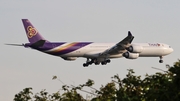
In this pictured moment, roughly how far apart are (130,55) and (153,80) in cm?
6226

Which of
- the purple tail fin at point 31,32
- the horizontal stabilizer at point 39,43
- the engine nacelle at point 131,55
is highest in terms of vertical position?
the purple tail fin at point 31,32

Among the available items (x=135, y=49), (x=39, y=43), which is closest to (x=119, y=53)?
(x=135, y=49)

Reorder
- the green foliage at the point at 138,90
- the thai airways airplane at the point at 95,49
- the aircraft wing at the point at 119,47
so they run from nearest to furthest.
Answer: the green foliage at the point at 138,90 → the thai airways airplane at the point at 95,49 → the aircraft wing at the point at 119,47

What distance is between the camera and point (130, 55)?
278ft

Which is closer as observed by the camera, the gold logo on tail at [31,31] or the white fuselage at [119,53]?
the gold logo on tail at [31,31]

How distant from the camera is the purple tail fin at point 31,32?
3290 inches

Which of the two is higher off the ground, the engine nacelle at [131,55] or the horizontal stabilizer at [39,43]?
the horizontal stabilizer at [39,43]

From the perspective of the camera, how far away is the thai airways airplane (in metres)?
82.7

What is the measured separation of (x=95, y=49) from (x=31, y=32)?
1089 cm

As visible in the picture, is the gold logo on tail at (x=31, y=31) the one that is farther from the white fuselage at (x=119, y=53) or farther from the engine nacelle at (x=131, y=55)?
the engine nacelle at (x=131, y=55)

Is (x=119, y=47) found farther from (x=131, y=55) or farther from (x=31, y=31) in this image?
(x=31, y=31)

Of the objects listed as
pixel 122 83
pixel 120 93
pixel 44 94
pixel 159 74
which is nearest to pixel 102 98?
pixel 122 83

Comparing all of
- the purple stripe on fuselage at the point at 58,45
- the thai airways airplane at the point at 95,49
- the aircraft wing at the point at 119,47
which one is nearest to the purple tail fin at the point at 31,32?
the thai airways airplane at the point at 95,49

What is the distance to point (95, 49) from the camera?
86.1 meters
